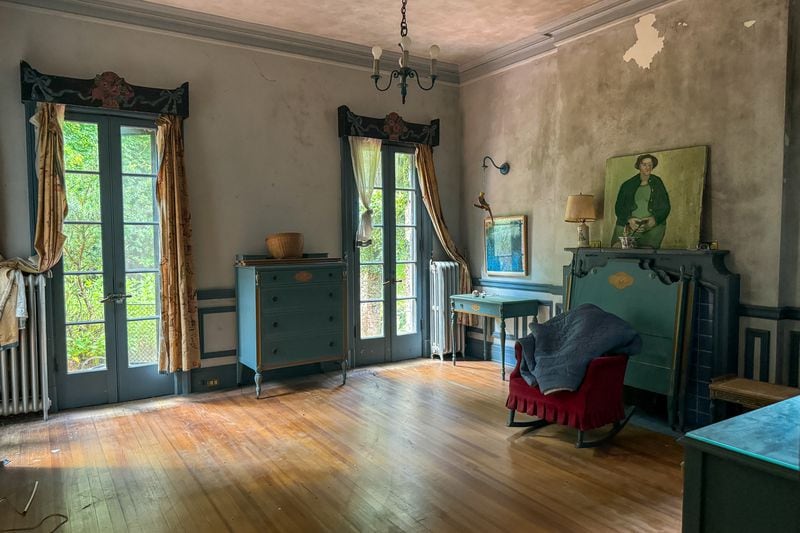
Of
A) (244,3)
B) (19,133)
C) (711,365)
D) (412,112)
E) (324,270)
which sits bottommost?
(711,365)

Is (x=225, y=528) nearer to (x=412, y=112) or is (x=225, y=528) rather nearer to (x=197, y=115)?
(x=197, y=115)

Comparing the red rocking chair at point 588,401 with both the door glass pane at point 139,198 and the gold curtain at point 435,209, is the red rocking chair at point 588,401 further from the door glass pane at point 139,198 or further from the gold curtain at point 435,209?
the door glass pane at point 139,198

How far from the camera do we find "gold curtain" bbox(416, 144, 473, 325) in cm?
639

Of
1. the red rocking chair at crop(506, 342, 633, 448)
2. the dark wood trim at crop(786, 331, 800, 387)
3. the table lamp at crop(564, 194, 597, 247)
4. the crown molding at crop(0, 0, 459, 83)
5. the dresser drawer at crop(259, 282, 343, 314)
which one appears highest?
the crown molding at crop(0, 0, 459, 83)

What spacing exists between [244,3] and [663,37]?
3.54 m

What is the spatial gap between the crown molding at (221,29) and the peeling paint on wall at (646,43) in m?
2.37

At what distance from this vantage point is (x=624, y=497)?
3.09 meters

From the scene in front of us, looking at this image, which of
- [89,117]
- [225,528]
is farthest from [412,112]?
[225,528]

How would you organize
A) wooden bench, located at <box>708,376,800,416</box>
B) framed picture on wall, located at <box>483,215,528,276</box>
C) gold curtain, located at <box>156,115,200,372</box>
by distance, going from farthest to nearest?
framed picture on wall, located at <box>483,215,528,276</box> → gold curtain, located at <box>156,115,200,372</box> → wooden bench, located at <box>708,376,800,416</box>

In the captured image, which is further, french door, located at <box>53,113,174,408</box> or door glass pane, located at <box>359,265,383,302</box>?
door glass pane, located at <box>359,265,383,302</box>

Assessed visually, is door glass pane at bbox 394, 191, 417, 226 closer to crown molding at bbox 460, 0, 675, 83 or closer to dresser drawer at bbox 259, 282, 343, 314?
dresser drawer at bbox 259, 282, 343, 314

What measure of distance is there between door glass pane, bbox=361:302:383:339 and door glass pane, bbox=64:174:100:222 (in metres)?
2.81

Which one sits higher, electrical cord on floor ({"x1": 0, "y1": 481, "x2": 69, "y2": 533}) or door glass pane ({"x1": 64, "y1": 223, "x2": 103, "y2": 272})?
door glass pane ({"x1": 64, "y1": 223, "x2": 103, "y2": 272})

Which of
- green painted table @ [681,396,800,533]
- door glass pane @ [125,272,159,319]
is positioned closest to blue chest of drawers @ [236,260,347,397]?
door glass pane @ [125,272,159,319]
